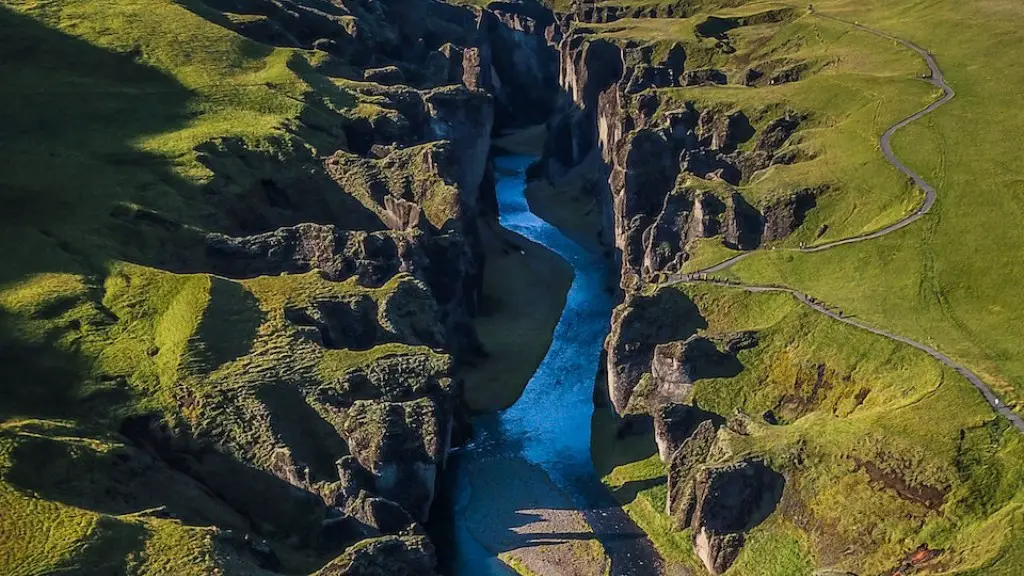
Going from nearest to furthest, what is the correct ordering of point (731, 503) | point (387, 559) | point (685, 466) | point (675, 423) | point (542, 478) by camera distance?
1. point (387, 559)
2. point (731, 503)
3. point (685, 466)
4. point (675, 423)
5. point (542, 478)

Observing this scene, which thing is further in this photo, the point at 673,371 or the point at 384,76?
the point at 384,76

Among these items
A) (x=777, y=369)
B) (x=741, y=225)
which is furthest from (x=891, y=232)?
(x=777, y=369)

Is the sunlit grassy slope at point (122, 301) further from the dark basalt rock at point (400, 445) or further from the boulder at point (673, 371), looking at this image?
the boulder at point (673, 371)

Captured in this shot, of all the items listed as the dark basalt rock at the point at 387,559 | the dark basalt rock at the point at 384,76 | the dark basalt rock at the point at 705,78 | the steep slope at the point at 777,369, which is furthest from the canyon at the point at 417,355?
the dark basalt rock at the point at 384,76

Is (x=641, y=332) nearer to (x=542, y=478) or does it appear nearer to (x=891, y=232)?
(x=542, y=478)

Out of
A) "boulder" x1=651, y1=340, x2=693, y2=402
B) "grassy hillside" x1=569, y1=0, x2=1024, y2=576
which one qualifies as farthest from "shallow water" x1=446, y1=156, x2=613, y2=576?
"boulder" x1=651, y1=340, x2=693, y2=402

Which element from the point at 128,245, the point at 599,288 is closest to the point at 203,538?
the point at 128,245

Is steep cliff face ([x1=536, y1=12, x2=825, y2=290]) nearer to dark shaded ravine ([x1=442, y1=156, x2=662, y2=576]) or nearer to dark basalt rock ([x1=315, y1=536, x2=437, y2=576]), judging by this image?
dark shaded ravine ([x1=442, y1=156, x2=662, y2=576])

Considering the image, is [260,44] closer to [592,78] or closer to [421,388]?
[592,78]
